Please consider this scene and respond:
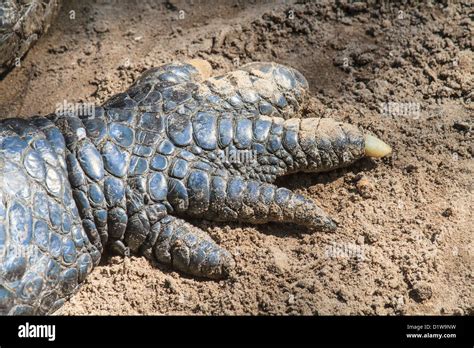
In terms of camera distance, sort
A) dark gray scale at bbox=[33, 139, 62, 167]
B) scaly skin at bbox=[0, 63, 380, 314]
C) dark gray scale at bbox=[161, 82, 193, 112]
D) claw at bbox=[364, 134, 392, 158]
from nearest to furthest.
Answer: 1. scaly skin at bbox=[0, 63, 380, 314]
2. dark gray scale at bbox=[33, 139, 62, 167]
3. claw at bbox=[364, 134, 392, 158]
4. dark gray scale at bbox=[161, 82, 193, 112]

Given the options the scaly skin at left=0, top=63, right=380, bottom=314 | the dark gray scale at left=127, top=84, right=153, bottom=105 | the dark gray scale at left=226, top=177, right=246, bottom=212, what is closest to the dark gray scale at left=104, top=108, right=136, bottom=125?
the scaly skin at left=0, top=63, right=380, bottom=314

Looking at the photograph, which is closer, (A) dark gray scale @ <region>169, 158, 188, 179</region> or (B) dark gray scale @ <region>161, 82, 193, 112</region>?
(A) dark gray scale @ <region>169, 158, 188, 179</region>

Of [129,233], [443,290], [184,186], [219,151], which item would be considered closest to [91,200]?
[129,233]

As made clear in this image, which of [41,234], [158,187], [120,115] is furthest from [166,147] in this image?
[41,234]

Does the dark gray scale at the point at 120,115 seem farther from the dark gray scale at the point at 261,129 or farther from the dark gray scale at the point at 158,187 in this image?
the dark gray scale at the point at 261,129
